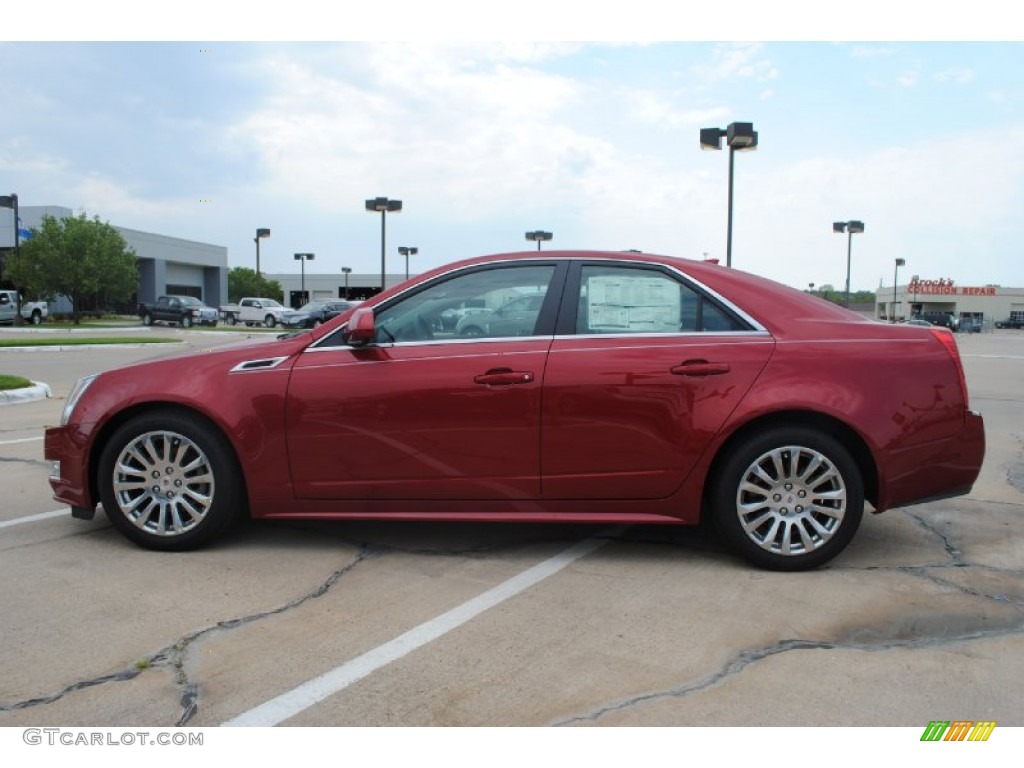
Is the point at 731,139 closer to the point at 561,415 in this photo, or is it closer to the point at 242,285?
the point at 561,415

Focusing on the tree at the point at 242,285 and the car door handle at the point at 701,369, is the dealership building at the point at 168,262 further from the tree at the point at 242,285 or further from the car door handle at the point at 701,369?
the car door handle at the point at 701,369

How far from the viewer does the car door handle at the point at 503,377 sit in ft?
13.5

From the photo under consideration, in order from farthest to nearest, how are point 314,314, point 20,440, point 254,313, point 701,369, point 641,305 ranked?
point 254,313 < point 314,314 < point 20,440 < point 641,305 < point 701,369

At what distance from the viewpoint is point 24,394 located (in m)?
11.6

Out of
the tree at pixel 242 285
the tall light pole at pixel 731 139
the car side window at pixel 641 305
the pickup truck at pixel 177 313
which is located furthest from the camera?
the tree at pixel 242 285

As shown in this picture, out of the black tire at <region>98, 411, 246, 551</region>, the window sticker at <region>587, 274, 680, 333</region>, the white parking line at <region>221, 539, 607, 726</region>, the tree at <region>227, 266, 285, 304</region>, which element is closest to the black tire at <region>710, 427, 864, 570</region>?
the window sticker at <region>587, 274, 680, 333</region>

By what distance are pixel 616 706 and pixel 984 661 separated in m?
1.52

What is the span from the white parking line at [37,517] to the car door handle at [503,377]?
2.97m

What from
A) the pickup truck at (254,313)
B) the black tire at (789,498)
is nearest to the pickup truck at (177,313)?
the pickup truck at (254,313)

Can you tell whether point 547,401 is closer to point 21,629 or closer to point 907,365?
point 907,365

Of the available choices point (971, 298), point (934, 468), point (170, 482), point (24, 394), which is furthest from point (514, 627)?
point (971, 298)

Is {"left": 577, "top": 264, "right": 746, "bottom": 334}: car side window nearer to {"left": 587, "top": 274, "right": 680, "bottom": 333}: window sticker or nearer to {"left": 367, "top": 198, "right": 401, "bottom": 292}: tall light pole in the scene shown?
{"left": 587, "top": 274, "right": 680, "bottom": 333}: window sticker

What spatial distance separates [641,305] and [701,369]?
47 centimetres

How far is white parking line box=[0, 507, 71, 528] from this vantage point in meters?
5.03
